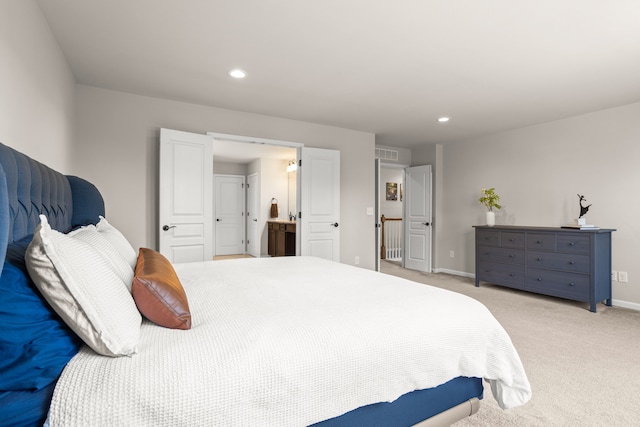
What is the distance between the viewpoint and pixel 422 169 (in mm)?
6391

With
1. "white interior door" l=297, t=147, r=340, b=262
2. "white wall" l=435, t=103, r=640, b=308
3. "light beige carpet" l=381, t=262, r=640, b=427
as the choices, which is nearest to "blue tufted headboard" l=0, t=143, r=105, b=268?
"light beige carpet" l=381, t=262, r=640, b=427

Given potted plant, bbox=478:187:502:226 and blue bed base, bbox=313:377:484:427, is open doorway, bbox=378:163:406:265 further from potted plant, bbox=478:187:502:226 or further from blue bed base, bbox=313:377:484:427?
blue bed base, bbox=313:377:484:427

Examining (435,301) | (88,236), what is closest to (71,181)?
(88,236)

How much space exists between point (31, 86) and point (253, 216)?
5.98 m

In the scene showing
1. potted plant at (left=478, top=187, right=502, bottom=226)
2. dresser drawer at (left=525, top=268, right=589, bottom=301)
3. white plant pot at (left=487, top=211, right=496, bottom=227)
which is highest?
potted plant at (left=478, top=187, right=502, bottom=226)

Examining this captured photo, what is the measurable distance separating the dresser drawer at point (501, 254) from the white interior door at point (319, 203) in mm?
2169

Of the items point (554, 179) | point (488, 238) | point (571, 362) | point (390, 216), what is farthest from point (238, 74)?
point (390, 216)

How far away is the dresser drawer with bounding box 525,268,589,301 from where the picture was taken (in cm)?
391

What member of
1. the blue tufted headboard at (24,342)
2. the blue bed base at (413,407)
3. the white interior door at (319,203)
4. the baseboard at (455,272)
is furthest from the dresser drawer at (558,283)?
the blue tufted headboard at (24,342)

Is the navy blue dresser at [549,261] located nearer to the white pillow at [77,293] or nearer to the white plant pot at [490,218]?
the white plant pot at [490,218]

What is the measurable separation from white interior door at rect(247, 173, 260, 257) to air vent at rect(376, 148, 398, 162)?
9.44 feet

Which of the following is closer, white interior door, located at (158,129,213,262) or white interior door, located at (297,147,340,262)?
white interior door, located at (158,129,213,262)

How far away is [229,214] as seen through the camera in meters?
8.23

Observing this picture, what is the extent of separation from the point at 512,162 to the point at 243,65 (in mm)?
4313
